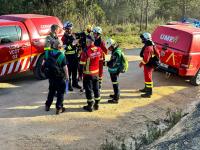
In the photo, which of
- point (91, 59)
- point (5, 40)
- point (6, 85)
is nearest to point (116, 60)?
point (91, 59)

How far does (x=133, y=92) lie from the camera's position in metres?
11.7

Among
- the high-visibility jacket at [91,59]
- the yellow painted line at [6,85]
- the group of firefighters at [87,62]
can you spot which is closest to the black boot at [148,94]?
the group of firefighters at [87,62]

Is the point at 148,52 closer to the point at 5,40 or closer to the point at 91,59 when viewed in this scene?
the point at 91,59

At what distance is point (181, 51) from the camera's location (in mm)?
12219

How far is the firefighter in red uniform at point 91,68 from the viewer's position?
952 centimetres

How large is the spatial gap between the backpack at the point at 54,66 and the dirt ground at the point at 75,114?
3.33 ft

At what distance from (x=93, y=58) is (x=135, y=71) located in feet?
15.7

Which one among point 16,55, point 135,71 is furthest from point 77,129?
point 135,71

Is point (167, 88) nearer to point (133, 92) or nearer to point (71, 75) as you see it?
point (133, 92)

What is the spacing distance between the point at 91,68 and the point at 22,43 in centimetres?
293

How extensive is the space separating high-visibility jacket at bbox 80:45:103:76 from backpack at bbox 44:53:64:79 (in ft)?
2.07

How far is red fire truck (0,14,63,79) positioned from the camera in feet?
36.5

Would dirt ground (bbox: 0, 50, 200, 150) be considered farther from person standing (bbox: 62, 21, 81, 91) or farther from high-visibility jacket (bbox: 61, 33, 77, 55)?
high-visibility jacket (bbox: 61, 33, 77, 55)

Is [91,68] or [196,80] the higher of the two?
[91,68]
